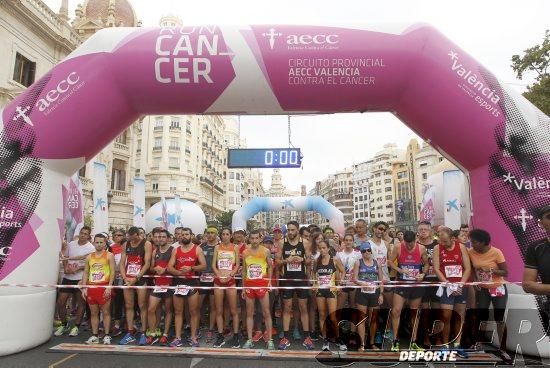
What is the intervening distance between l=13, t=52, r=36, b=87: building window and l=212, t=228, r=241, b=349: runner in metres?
18.0

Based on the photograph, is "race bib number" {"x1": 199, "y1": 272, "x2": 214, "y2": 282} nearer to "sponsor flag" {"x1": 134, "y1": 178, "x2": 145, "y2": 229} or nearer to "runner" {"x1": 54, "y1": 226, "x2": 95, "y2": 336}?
"runner" {"x1": 54, "y1": 226, "x2": 95, "y2": 336}

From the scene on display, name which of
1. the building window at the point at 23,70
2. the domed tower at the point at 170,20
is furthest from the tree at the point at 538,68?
the domed tower at the point at 170,20

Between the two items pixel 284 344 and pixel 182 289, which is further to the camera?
pixel 182 289

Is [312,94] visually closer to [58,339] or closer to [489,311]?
[489,311]

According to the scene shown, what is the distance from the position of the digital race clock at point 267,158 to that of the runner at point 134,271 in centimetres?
203

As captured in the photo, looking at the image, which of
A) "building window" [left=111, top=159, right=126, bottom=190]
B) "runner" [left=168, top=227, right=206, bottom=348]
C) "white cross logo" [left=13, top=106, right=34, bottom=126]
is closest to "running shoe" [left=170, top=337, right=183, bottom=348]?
"runner" [left=168, top=227, right=206, bottom=348]

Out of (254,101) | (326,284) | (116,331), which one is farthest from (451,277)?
(116,331)

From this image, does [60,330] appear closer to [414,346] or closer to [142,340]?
[142,340]

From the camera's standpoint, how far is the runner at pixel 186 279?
5.76 metres

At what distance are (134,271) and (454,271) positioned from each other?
484 centimetres

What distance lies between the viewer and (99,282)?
598 centimetres

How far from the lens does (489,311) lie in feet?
17.4

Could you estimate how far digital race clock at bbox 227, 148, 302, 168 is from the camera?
21.3ft

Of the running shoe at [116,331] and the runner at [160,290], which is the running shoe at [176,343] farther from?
the running shoe at [116,331]
